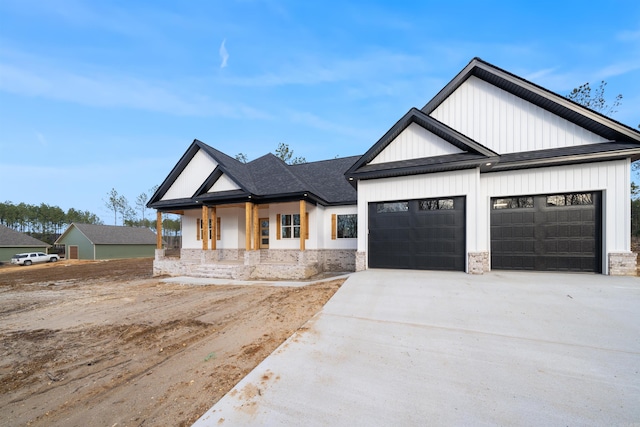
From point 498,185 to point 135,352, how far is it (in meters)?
11.1

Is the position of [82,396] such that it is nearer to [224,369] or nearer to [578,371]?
[224,369]

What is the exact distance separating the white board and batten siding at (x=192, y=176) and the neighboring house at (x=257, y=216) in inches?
2.3

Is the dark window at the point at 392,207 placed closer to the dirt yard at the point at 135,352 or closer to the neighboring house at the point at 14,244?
the dirt yard at the point at 135,352

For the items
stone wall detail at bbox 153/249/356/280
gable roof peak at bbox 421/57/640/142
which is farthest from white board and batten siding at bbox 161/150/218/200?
gable roof peak at bbox 421/57/640/142

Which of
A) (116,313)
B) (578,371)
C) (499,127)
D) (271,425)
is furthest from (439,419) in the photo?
(499,127)

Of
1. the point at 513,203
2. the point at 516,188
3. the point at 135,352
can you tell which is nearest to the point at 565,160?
the point at 516,188

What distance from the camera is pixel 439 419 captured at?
2525 millimetres

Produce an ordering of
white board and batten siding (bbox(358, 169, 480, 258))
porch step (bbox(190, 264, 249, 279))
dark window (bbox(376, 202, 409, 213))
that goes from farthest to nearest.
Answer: porch step (bbox(190, 264, 249, 279))
dark window (bbox(376, 202, 409, 213))
white board and batten siding (bbox(358, 169, 480, 258))

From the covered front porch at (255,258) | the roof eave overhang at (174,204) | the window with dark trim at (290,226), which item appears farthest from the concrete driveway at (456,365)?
the roof eave overhang at (174,204)

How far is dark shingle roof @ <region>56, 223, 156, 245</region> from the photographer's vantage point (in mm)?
32219

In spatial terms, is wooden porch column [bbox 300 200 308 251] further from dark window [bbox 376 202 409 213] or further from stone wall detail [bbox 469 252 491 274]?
stone wall detail [bbox 469 252 491 274]

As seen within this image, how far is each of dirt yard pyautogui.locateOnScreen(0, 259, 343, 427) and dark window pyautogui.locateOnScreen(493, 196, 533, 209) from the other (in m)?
6.50

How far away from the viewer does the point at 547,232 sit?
825 cm

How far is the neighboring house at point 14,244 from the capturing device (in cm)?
3029
